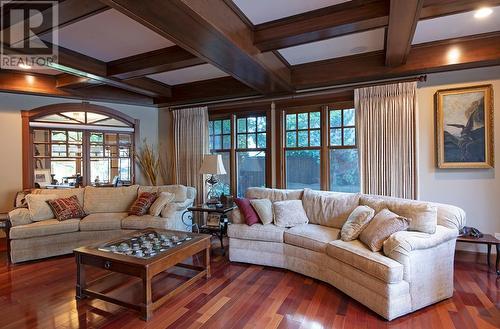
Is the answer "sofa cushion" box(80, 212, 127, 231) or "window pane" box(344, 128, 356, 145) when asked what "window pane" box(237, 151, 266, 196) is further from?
"sofa cushion" box(80, 212, 127, 231)

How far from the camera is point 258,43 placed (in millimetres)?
3008

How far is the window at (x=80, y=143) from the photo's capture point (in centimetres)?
489

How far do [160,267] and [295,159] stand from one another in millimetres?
3011

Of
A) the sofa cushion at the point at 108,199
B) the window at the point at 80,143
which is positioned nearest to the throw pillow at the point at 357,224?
the sofa cushion at the point at 108,199

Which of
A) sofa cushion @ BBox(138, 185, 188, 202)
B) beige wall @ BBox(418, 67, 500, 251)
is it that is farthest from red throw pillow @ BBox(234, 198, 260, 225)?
beige wall @ BBox(418, 67, 500, 251)

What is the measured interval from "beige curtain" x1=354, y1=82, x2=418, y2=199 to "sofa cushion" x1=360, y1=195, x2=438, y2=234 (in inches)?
31.9

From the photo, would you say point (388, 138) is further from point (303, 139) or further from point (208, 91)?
point (208, 91)

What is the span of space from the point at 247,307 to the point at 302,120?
3.16 meters

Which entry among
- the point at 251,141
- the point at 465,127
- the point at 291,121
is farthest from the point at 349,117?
the point at 251,141

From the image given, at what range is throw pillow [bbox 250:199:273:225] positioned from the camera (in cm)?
381

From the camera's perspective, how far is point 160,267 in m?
2.60

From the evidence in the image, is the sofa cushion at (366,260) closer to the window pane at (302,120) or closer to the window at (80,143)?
the window pane at (302,120)

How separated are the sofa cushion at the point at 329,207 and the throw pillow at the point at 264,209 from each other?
541 mm

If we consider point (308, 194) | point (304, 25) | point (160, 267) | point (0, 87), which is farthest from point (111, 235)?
point (304, 25)
